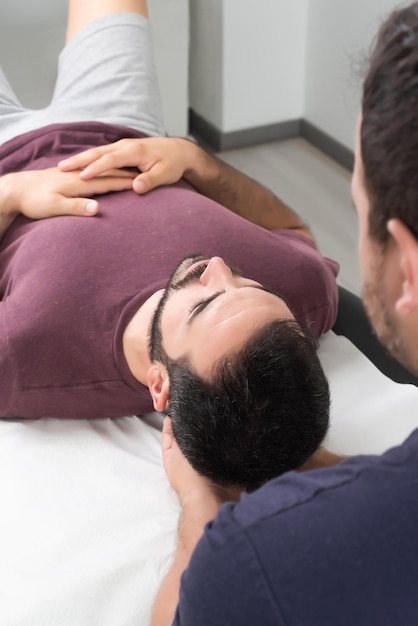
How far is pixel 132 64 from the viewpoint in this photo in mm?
1705

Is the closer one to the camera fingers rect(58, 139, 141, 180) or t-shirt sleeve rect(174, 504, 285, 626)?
t-shirt sleeve rect(174, 504, 285, 626)

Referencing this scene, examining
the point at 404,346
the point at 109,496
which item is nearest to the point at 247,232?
the point at 109,496

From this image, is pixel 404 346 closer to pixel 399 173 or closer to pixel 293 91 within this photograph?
pixel 399 173

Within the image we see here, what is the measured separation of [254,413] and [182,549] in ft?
0.68

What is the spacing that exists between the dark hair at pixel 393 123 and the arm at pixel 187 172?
806 millimetres

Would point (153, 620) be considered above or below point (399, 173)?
below

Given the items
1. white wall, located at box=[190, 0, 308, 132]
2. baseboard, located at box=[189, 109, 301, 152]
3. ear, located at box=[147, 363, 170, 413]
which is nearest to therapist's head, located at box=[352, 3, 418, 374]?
ear, located at box=[147, 363, 170, 413]

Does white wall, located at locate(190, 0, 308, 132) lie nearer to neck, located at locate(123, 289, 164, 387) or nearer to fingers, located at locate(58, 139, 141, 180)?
fingers, located at locate(58, 139, 141, 180)

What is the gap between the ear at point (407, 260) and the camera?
65 centimetres

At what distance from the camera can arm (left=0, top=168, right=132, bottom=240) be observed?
1.39 meters

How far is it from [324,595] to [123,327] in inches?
26.9

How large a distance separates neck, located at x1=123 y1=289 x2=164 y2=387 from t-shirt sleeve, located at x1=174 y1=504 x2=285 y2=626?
531 mm

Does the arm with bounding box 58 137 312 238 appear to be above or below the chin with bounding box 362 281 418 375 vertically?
below

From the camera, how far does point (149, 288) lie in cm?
129
